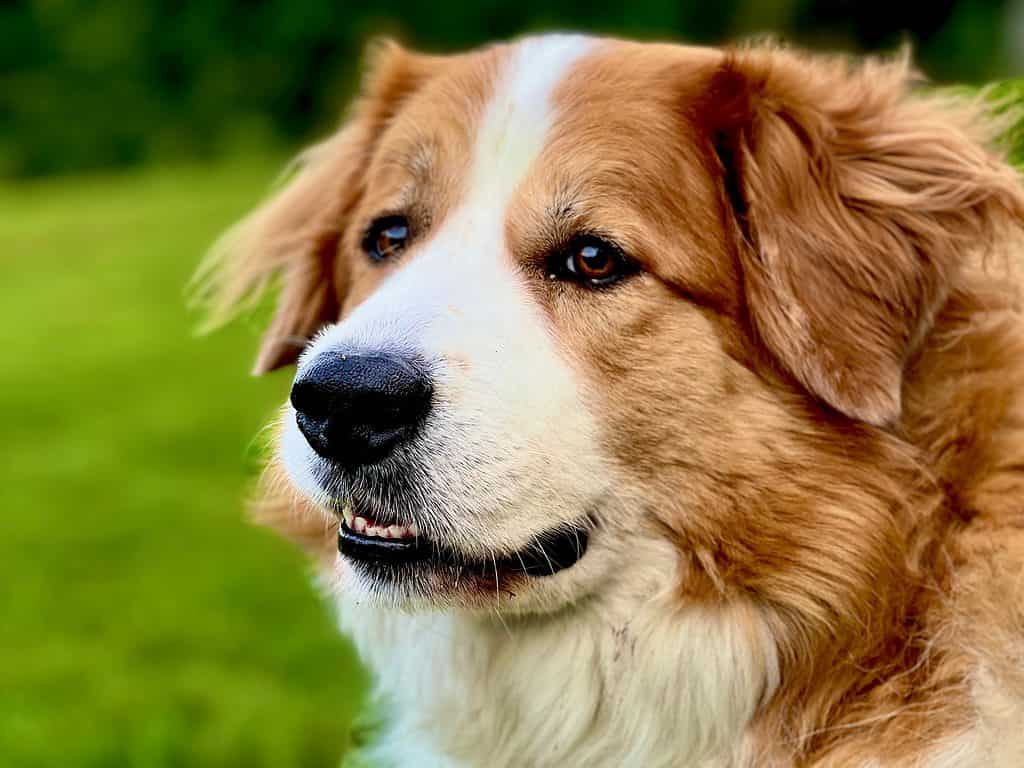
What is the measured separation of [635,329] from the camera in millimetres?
2660

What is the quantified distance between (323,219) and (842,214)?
1363mm

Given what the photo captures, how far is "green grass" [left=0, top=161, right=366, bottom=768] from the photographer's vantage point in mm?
5168

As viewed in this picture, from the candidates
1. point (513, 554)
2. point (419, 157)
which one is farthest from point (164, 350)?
point (513, 554)

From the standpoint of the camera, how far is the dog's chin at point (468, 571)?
8.52 ft

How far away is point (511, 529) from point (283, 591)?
442 centimetres

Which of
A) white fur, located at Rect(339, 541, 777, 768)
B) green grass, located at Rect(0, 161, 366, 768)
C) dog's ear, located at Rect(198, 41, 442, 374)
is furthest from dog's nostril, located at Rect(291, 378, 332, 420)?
green grass, located at Rect(0, 161, 366, 768)

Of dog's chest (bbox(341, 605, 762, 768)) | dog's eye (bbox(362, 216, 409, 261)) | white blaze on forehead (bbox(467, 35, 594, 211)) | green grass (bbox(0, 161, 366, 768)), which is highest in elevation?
white blaze on forehead (bbox(467, 35, 594, 211))

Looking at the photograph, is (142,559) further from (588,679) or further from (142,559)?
(588,679)

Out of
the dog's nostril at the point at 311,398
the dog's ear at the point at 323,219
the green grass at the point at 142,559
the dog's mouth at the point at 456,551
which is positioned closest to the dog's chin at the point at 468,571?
the dog's mouth at the point at 456,551

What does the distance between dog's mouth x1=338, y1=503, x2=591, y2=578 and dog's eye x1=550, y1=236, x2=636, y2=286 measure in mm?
502

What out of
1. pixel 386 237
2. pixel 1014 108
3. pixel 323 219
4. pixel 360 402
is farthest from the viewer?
pixel 323 219

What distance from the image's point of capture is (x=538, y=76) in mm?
2898

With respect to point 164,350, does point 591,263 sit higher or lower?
higher

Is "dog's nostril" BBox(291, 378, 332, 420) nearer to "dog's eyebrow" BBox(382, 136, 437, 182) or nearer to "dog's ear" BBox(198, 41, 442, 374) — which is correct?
"dog's eyebrow" BBox(382, 136, 437, 182)
